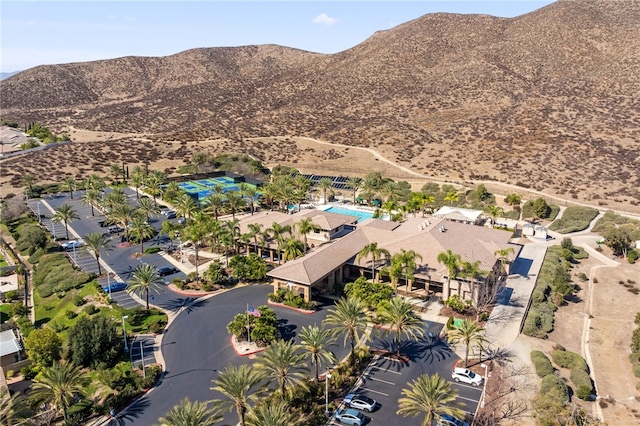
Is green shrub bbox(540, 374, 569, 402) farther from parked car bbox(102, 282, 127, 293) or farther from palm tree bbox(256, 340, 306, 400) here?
parked car bbox(102, 282, 127, 293)

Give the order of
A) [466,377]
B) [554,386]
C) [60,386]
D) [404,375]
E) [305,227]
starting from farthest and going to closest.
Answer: [305,227] < [404,375] < [466,377] < [554,386] < [60,386]

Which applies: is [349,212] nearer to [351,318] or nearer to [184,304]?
[184,304]

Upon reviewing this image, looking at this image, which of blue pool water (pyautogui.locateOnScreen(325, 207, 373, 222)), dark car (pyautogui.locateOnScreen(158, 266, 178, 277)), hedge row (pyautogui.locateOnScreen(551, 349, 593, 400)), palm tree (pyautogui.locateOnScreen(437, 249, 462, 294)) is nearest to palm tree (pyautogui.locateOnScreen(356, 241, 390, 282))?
palm tree (pyautogui.locateOnScreen(437, 249, 462, 294))

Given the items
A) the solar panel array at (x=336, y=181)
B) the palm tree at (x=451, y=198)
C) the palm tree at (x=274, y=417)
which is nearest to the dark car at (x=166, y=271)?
the palm tree at (x=274, y=417)

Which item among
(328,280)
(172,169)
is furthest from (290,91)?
A: (328,280)

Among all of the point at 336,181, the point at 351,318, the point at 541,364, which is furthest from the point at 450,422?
the point at 336,181

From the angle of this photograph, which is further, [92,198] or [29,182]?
[29,182]

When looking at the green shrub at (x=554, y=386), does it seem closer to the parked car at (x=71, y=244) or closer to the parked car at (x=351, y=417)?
the parked car at (x=351, y=417)

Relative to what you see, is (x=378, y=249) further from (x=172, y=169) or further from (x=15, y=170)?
(x=15, y=170)
